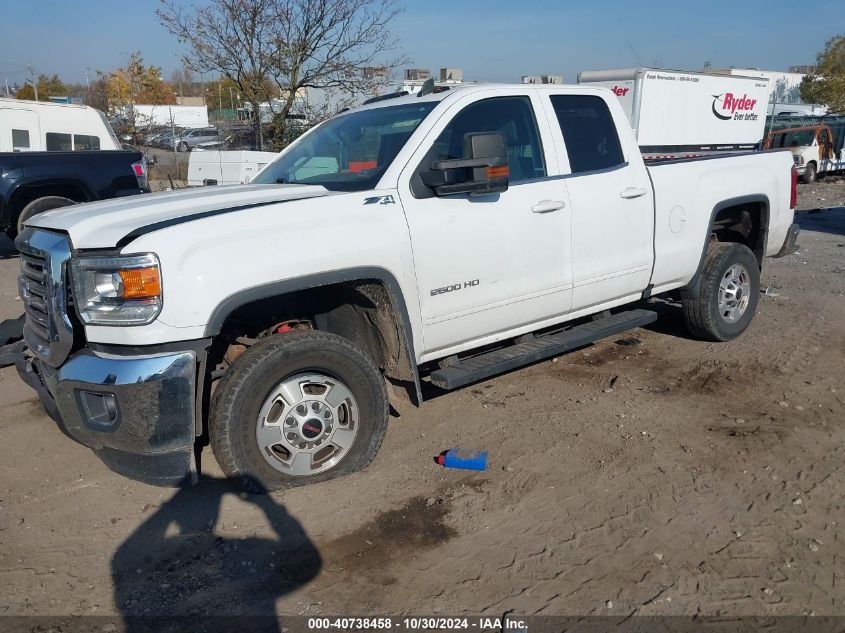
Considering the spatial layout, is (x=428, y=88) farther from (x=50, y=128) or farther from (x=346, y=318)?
(x=50, y=128)

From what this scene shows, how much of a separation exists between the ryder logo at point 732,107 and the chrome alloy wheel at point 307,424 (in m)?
19.7

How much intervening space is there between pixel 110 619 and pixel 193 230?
171 cm

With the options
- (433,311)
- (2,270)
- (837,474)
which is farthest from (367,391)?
(2,270)

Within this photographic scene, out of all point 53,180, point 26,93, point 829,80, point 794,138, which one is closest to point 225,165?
point 53,180

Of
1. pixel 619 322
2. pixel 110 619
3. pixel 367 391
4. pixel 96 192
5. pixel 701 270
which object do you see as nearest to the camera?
pixel 110 619

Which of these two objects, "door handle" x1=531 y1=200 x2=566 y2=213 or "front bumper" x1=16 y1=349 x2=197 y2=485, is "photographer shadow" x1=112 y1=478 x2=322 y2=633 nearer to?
"front bumper" x1=16 y1=349 x2=197 y2=485

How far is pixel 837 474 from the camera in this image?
4031mm

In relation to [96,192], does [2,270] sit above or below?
below

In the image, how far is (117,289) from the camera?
10.9ft

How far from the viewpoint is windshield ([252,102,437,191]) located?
4.31 meters

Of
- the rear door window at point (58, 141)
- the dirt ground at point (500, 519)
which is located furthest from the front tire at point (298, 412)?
the rear door window at point (58, 141)

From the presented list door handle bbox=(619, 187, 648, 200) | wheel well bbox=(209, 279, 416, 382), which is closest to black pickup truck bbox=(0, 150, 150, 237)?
wheel well bbox=(209, 279, 416, 382)

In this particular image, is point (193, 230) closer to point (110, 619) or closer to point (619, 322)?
point (110, 619)

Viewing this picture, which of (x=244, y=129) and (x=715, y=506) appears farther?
(x=244, y=129)
